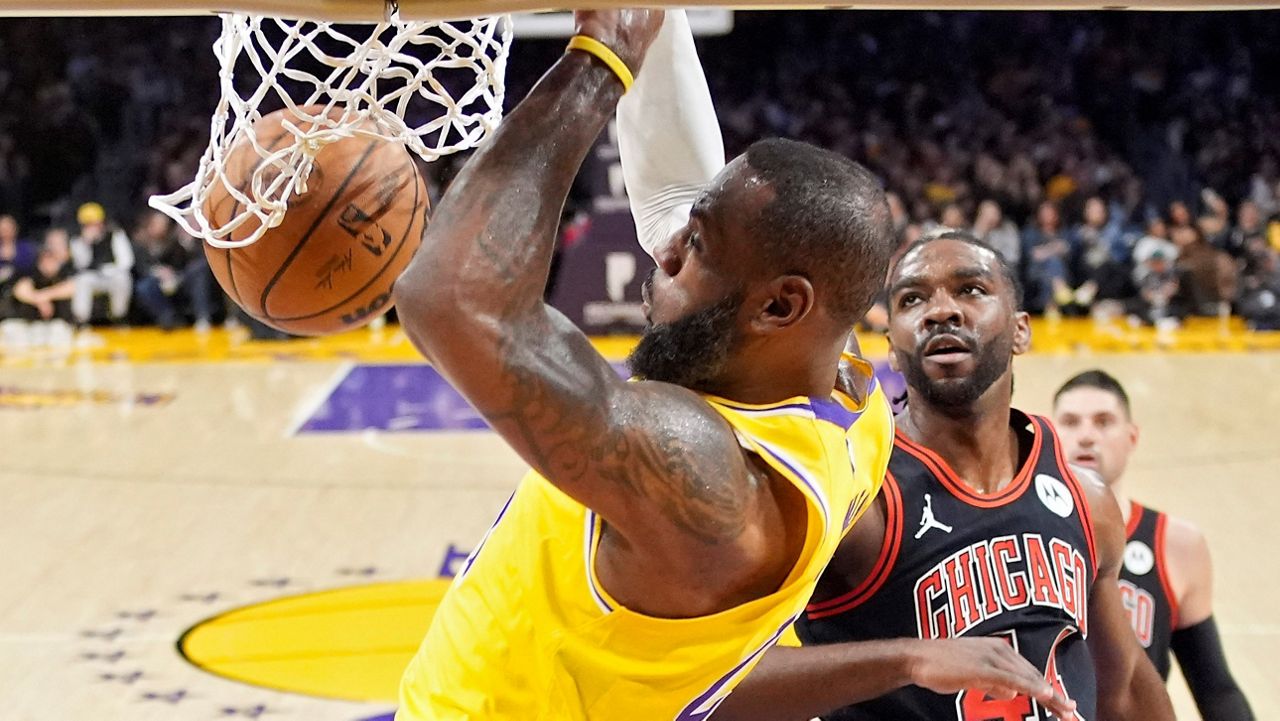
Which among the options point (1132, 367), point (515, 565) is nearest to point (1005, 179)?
point (1132, 367)

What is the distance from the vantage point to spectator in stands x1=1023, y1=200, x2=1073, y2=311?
52.0ft

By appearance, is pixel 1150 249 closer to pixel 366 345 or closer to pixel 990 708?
pixel 366 345

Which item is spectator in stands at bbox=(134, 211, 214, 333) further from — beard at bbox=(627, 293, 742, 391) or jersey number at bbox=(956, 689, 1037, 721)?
beard at bbox=(627, 293, 742, 391)

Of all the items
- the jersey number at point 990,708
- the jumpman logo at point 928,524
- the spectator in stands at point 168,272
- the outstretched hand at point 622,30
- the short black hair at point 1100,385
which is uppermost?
the outstretched hand at point 622,30

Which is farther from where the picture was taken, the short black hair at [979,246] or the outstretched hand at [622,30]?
the short black hair at [979,246]

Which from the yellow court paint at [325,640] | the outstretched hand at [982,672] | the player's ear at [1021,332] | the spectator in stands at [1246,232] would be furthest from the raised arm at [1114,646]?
the spectator in stands at [1246,232]

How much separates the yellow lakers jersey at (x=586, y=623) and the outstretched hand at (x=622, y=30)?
1.64 feet

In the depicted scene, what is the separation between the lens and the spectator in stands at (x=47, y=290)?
591 inches

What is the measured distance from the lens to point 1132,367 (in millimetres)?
12594

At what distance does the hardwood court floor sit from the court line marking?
0.11 feet

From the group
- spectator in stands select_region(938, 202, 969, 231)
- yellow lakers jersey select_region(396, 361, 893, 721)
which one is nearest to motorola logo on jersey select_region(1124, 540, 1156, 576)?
yellow lakers jersey select_region(396, 361, 893, 721)

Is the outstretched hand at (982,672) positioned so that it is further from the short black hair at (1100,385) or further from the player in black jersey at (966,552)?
the short black hair at (1100,385)

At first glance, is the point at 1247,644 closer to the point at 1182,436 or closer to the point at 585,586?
the point at 1182,436

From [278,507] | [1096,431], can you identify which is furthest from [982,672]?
[278,507]
